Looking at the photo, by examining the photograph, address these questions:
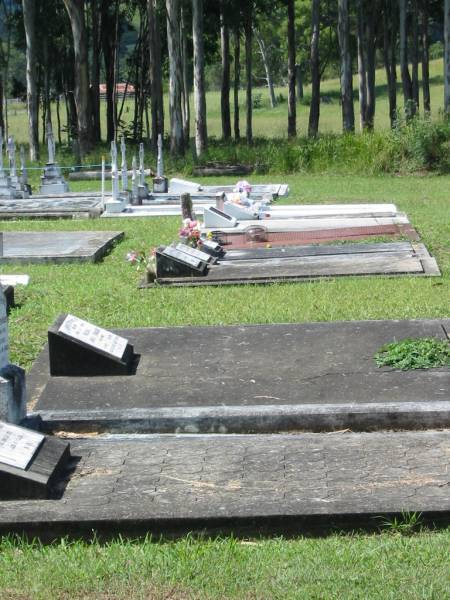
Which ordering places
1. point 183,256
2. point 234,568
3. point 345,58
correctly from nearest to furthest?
1. point 234,568
2. point 183,256
3. point 345,58

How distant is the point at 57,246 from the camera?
14.1m

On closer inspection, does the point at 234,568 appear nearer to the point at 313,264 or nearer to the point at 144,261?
the point at 313,264

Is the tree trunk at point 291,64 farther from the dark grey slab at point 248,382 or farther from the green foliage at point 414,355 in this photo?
the green foliage at point 414,355

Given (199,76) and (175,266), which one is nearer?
(175,266)

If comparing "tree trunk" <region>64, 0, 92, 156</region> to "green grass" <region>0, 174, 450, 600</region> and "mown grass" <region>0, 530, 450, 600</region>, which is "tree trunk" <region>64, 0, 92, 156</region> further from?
"mown grass" <region>0, 530, 450, 600</region>


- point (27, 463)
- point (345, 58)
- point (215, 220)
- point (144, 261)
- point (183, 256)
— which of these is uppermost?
point (345, 58)

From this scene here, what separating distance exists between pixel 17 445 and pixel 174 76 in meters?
26.5

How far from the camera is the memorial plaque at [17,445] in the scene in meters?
5.07

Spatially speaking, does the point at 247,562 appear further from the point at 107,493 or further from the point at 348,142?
the point at 348,142

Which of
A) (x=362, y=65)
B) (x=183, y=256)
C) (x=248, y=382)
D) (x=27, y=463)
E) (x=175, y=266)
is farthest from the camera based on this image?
(x=362, y=65)

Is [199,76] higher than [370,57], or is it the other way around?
[370,57]

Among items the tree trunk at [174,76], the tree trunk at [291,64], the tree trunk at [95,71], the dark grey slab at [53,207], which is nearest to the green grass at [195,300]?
the dark grey slab at [53,207]

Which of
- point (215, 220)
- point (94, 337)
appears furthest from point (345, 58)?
point (94, 337)

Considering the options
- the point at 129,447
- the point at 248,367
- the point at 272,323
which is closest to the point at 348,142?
the point at 272,323
